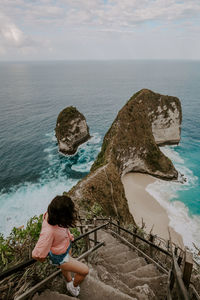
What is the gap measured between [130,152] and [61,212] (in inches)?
1135

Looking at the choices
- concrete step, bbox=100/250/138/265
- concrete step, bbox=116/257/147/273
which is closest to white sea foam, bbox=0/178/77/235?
concrete step, bbox=100/250/138/265

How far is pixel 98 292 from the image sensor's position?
4.38 m

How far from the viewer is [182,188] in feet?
105

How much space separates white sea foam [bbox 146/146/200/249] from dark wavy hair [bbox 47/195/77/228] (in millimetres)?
23605

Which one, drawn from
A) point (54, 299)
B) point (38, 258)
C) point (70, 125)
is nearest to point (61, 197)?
point (38, 258)

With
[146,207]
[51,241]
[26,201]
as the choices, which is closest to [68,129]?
[26,201]

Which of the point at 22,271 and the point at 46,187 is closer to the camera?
the point at 22,271

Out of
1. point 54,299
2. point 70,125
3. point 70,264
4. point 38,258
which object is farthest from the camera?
point 70,125

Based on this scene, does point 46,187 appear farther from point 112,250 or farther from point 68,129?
point 112,250

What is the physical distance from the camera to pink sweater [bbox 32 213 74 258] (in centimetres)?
370

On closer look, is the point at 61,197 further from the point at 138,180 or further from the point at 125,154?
the point at 138,180

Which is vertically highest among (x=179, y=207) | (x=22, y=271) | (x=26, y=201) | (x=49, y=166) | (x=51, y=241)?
(x=51, y=241)

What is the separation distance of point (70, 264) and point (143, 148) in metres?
30.6

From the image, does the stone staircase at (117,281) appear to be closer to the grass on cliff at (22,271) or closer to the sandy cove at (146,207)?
the grass on cliff at (22,271)
